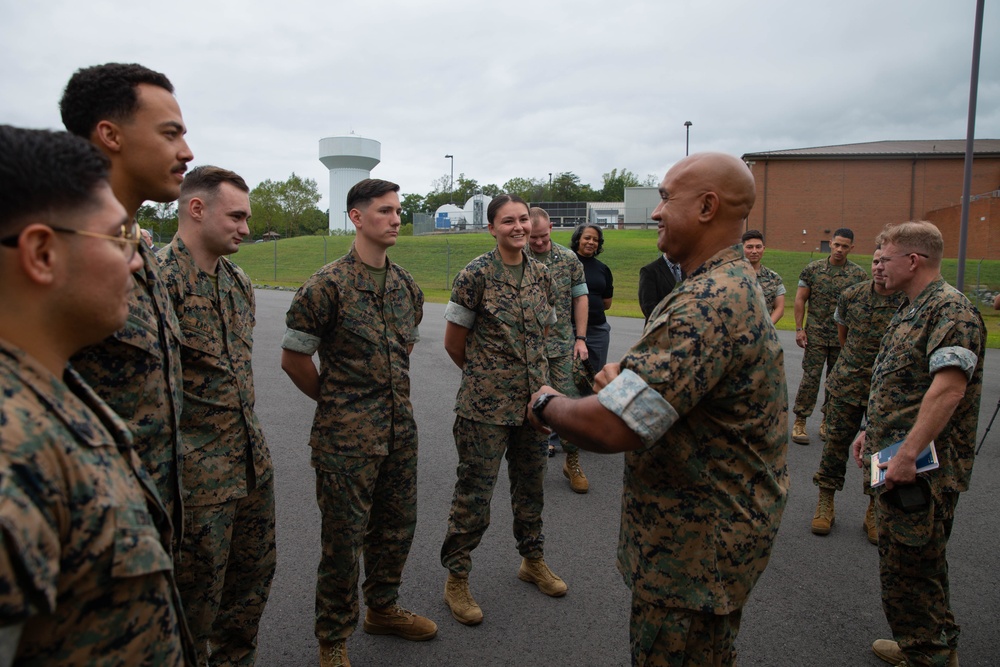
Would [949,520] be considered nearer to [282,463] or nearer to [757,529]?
[757,529]

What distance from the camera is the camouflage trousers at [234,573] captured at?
8.43 ft

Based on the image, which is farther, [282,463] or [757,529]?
[282,463]

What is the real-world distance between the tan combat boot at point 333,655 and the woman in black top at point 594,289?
3.88 metres

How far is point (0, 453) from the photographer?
99 cm

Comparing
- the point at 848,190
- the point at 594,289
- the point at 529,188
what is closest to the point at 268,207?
the point at 529,188

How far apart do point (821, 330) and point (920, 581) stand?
429 cm

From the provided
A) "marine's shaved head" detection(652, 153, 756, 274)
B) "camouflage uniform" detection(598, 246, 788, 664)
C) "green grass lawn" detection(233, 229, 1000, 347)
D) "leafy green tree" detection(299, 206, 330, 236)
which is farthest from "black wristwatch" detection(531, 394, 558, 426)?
"leafy green tree" detection(299, 206, 330, 236)

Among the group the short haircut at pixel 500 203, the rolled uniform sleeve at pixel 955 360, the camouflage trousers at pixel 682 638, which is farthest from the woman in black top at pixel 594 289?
the camouflage trousers at pixel 682 638

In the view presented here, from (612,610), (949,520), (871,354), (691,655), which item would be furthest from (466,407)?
(871,354)

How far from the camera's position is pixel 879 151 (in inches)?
1818

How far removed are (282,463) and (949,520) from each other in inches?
193

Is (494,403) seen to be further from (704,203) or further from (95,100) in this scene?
(95,100)

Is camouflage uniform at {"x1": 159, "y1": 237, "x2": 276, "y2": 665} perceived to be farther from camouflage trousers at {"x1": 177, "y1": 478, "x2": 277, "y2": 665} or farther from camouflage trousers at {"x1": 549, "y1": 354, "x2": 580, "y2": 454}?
camouflage trousers at {"x1": 549, "y1": 354, "x2": 580, "y2": 454}

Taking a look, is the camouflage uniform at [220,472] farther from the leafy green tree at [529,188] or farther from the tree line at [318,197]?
the leafy green tree at [529,188]
